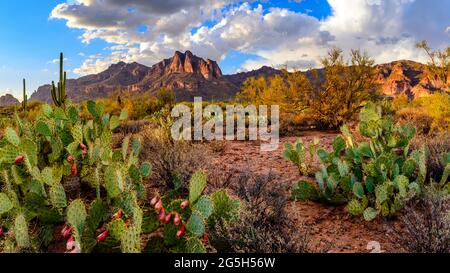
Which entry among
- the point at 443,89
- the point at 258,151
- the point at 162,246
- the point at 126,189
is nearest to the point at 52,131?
the point at 126,189

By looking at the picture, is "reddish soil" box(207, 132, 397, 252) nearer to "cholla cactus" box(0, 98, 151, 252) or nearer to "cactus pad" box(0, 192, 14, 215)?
"cholla cactus" box(0, 98, 151, 252)

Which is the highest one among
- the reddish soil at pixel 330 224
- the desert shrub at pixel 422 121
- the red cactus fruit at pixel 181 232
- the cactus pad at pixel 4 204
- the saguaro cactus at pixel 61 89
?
the saguaro cactus at pixel 61 89

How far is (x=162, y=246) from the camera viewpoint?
312 cm

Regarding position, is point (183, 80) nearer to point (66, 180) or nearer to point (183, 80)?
point (183, 80)

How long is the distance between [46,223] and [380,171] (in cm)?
366

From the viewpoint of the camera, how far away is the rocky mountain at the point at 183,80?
72.7 m

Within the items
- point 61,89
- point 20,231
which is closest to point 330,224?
point 20,231

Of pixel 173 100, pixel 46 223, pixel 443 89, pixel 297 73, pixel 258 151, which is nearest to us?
pixel 46 223

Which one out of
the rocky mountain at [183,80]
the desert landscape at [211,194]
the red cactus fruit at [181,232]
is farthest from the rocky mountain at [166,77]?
the red cactus fruit at [181,232]

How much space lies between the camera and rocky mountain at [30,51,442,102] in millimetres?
72688

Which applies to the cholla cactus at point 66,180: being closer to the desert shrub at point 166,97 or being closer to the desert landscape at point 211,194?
the desert landscape at point 211,194

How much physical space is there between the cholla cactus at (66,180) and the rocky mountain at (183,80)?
45066mm

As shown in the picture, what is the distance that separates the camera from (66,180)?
5191 millimetres
